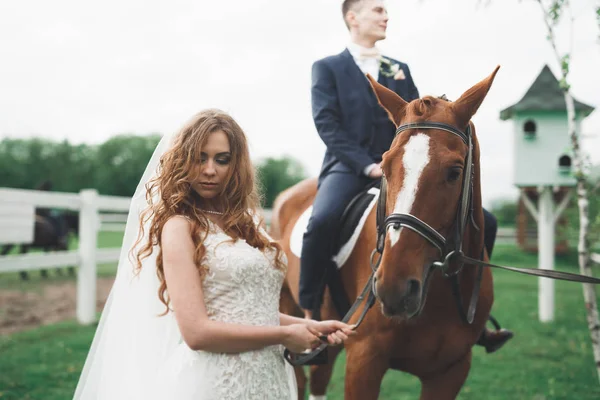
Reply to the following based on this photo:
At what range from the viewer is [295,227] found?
13.6 feet

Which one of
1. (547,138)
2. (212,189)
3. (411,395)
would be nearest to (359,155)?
(212,189)

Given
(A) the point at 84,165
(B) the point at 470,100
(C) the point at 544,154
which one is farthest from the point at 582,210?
(A) the point at 84,165

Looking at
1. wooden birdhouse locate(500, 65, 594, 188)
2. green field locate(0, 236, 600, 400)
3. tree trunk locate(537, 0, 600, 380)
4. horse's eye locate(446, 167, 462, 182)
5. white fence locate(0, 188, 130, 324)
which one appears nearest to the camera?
horse's eye locate(446, 167, 462, 182)

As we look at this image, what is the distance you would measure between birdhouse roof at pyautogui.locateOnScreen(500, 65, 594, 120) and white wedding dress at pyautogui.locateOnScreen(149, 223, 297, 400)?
8.88 metres

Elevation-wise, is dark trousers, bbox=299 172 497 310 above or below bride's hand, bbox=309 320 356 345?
above

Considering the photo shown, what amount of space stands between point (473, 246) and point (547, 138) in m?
7.80

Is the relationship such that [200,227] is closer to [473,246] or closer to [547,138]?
[473,246]

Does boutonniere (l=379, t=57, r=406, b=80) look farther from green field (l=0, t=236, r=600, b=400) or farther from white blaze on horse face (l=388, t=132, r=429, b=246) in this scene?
green field (l=0, t=236, r=600, b=400)

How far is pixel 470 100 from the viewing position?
94.7 inches

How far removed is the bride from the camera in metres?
1.90

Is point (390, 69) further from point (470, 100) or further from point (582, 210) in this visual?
point (582, 210)

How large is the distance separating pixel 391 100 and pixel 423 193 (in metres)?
0.59

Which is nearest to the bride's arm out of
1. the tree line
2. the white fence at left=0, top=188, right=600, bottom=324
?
the white fence at left=0, top=188, right=600, bottom=324

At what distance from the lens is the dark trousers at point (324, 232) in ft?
10.7
